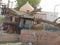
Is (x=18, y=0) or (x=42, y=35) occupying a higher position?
(x=18, y=0)

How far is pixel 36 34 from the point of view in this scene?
13266 millimetres

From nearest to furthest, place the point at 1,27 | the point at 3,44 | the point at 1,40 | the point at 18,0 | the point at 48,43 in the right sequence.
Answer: the point at 48,43
the point at 3,44
the point at 1,40
the point at 1,27
the point at 18,0

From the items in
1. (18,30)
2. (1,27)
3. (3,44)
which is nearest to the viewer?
(3,44)

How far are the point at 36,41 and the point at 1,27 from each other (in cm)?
774

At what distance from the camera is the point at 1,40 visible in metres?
14.4

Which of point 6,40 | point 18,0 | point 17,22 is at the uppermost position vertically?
point 18,0

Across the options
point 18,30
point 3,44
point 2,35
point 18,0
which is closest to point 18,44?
point 3,44

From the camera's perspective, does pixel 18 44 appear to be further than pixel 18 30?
No

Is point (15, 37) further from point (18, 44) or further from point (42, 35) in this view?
point (42, 35)

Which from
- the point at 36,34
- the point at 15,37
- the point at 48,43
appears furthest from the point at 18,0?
the point at 48,43

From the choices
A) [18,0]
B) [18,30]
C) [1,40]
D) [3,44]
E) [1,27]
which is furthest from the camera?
[18,0]

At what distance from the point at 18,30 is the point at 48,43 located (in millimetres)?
5081

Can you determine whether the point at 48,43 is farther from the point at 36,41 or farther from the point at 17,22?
the point at 17,22

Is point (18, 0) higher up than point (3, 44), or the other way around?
point (18, 0)
